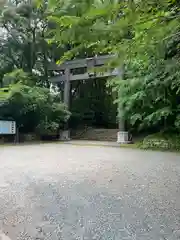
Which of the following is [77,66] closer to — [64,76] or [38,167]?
[64,76]

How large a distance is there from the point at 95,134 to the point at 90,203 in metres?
11.3

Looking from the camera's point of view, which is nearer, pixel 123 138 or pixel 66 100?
pixel 123 138

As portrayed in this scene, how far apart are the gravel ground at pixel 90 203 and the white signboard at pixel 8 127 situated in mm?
5890

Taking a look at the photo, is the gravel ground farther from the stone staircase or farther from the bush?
the stone staircase

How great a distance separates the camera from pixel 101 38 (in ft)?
6.20

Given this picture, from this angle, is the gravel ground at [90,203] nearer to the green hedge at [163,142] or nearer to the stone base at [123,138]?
the green hedge at [163,142]

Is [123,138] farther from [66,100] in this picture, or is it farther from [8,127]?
[8,127]

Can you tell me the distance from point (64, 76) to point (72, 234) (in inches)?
491

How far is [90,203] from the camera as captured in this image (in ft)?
10.9

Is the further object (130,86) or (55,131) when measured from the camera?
(55,131)

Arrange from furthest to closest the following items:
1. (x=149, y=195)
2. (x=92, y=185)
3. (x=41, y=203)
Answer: (x=92, y=185) → (x=149, y=195) → (x=41, y=203)

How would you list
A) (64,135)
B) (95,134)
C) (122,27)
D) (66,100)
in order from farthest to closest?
1. (95,134)
2. (66,100)
3. (64,135)
4. (122,27)

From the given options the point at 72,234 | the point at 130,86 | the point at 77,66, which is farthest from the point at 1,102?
the point at 72,234

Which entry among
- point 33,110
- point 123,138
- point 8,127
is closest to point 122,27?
point 123,138
